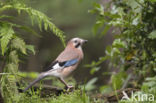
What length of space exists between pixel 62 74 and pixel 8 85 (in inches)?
64.4

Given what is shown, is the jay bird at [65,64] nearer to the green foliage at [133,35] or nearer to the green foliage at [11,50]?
the green foliage at [133,35]

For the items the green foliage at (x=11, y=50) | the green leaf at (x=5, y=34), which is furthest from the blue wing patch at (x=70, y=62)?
the green leaf at (x=5, y=34)

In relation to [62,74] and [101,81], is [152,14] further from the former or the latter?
[101,81]

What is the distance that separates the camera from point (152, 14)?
15.3ft

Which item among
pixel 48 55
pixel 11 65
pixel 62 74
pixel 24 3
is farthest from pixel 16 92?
pixel 48 55

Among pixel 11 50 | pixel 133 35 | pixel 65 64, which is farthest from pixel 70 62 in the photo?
pixel 11 50

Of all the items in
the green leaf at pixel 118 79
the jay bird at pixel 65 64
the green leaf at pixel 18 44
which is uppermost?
the green leaf at pixel 18 44

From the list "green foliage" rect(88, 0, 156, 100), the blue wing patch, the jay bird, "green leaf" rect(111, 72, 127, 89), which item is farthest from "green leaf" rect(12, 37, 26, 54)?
"green leaf" rect(111, 72, 127, 89)

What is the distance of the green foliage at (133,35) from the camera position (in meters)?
4.48

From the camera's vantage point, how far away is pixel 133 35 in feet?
15.7

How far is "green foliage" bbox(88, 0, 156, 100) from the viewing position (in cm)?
448

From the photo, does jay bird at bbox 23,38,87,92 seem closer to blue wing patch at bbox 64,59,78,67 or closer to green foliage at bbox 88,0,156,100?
blue wing patch at bbox 64,59,78,67

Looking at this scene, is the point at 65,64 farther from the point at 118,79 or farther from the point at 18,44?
the point at 18,44

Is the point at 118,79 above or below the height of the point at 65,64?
below
